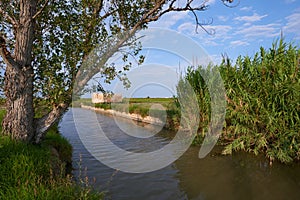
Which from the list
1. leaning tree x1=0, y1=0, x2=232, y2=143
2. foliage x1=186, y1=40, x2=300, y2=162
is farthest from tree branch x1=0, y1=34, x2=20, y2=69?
foliage x1=186, y1=40, x2=300, y2=162

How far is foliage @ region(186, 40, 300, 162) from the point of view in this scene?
735 centimetres

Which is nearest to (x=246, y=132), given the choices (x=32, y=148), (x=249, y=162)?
(x=249, y=162)

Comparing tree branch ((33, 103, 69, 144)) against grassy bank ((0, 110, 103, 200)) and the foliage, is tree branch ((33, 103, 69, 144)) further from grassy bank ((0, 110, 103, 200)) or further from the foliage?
the foliage

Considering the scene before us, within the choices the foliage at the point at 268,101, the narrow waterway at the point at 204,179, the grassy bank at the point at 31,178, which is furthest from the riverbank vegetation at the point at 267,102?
the grassy bank at the point at 31,178

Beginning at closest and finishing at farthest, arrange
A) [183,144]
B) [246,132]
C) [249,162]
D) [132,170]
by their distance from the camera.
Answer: [132,170] < [249,162] < [246,132] < [183,144]

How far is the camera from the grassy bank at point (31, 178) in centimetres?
369

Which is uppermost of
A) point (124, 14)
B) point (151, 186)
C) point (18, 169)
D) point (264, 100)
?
point (124, 14)

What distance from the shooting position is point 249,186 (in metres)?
5.99

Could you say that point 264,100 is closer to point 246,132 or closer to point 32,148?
point 246,132

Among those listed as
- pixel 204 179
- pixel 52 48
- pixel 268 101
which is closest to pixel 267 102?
pixel 268 101

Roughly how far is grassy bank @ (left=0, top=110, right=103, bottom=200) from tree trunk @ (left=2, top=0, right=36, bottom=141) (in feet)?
1.26

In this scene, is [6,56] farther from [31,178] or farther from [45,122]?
[31,178]

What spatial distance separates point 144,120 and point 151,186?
12.9 m

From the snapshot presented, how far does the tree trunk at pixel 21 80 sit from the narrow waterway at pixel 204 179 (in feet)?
6.12
